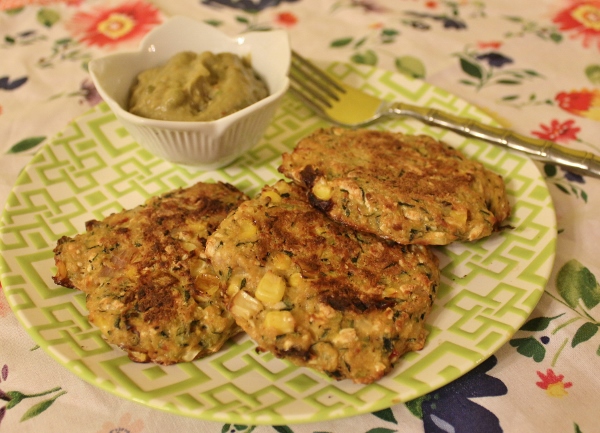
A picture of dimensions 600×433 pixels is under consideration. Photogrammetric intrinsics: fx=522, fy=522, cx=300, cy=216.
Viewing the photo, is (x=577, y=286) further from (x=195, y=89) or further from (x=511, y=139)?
(x=195, y=89)

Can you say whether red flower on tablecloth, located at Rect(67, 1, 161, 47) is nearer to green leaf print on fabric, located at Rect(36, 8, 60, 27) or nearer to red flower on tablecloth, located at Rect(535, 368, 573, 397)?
green leaf print on fabric, located at Rect(36, 8, 60, 27)

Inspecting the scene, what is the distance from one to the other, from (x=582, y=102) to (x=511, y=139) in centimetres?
133

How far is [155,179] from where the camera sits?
3.21 meters

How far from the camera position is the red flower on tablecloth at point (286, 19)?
4973 millimetres

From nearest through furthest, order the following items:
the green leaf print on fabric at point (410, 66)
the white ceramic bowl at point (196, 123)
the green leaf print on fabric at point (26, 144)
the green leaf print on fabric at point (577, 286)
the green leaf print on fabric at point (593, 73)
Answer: the green leaf print on fabric at point (577, 286)
the white ceramic bowl at point (196, 123)
the green leaf print on fabric at point (26, 144)
the green leaf print on fabric at point (593, 73)
the green leaf print on fabric at point (410, 66)

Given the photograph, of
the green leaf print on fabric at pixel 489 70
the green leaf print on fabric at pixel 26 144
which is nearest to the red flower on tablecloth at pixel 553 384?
the green leaf print on fabric at pixel 489 70

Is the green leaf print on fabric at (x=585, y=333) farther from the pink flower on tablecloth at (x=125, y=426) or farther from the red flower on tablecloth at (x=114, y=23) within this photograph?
the red flower on tablecloth at (x=114, y=23)

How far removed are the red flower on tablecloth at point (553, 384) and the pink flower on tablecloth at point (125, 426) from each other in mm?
1705

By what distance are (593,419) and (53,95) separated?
4113mm

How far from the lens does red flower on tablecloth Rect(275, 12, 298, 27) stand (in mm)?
4973

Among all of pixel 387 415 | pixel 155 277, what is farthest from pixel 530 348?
pixel 155 277

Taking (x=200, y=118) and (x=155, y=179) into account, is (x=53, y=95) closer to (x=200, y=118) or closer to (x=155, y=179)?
(x=155, y=179)

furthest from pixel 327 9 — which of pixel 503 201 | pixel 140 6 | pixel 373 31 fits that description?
pixel 503 201

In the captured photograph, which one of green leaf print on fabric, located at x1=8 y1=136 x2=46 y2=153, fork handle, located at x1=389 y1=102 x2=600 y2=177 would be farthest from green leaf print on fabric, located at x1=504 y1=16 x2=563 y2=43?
green leaf print on fabric, located at x1=8 y1=136 x2=46 y2=153
